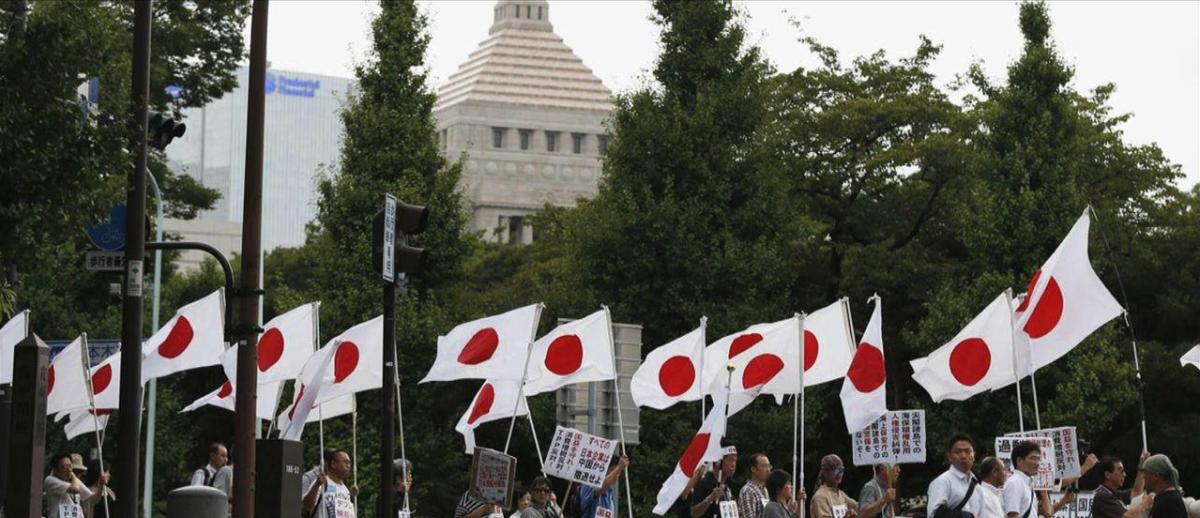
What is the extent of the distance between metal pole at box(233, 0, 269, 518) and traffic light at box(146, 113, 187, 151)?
655 millimetres

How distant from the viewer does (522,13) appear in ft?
523

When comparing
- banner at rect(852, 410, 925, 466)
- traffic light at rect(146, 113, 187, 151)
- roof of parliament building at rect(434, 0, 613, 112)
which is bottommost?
banner at rect(852, 410, 925, 466)

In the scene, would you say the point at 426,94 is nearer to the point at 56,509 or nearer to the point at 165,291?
the point at 165,291

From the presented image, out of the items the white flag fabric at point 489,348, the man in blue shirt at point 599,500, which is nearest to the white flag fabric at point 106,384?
the white flag fabric at point 489,348

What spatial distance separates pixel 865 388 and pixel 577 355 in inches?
176

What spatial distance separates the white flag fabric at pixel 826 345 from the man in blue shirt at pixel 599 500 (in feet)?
11.2

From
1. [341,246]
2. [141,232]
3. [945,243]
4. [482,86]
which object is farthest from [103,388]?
[482,86]

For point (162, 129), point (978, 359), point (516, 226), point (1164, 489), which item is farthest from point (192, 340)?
point (516, 226)

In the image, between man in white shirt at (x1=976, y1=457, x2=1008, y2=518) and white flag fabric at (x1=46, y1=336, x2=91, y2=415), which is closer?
man in white shirt at (x1=976, y1=457, x2=1008, y2=518)

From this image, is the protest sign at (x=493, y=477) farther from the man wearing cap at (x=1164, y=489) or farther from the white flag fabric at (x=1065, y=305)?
the man wearing cap at (x=1164, y=489)

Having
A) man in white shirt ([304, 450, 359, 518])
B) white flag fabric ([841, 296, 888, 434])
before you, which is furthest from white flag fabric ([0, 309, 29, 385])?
white flag fabric ([841, 296, 888, 434])

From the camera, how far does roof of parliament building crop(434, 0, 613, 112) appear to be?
15062 cm

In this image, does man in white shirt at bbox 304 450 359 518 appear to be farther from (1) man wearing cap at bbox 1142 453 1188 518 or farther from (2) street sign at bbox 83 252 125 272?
(1) man wearing cap at bbox 1142 453 1188 518

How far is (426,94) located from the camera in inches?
1618
